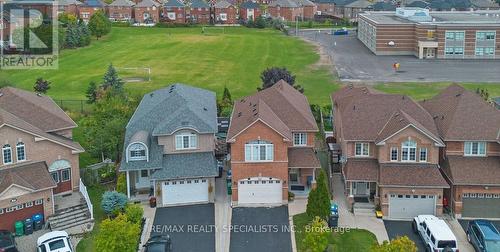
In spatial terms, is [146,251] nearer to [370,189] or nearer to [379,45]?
[370,189]

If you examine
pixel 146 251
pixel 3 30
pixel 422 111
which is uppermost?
pixel 3 30

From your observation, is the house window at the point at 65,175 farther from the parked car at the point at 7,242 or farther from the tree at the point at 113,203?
the parked car at the point at 7,242

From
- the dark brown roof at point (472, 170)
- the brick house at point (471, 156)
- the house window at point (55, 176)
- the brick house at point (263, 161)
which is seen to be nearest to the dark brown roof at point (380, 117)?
the brick house at point (471, 156)

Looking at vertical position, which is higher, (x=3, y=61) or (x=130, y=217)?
(x=3, y=61)

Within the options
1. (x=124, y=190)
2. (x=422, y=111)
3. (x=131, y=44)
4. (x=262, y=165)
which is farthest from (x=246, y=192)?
(x=131, y=44)

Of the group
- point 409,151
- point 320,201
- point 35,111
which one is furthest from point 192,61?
point 320,201

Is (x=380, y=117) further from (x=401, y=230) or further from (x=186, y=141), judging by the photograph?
(x=186, y=141)
